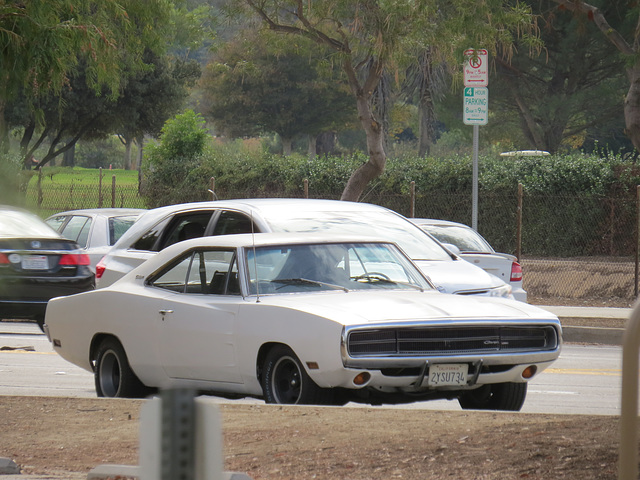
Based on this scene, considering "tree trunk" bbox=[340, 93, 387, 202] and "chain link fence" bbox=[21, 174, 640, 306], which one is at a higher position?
"tree trunk" bbox=[340, 93, 387, 202]

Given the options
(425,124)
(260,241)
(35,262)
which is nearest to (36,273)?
(35,262)

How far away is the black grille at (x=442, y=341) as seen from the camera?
671 cm

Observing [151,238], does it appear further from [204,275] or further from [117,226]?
[117,226]

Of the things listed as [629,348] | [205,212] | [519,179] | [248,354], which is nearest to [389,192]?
[519,179]

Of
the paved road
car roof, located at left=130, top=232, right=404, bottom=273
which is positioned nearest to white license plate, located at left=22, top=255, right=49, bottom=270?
the paved road

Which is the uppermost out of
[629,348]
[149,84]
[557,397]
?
[149,84]

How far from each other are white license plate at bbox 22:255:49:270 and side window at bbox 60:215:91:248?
2.86 meters

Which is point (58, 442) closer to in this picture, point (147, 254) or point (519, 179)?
point (147, 254)

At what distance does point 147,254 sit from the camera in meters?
10.6

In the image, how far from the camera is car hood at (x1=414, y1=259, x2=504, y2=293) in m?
9.95

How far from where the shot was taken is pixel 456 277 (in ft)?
33.2

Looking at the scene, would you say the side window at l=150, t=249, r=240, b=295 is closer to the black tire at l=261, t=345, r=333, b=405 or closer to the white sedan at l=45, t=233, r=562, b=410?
the white sedan at l=45, t=233, r=562, b=410

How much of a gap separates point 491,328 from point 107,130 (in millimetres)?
37291

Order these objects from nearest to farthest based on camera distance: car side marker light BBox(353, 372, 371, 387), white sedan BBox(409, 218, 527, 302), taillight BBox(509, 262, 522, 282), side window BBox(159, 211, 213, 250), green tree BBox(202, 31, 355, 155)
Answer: car side marker light BBox(353, 372, 371, 387) → side window BBox(159, 211, 213, 250) → white sedan BBox(409, 218, 527, 302) → taillight BBox(509, 262, 522, 282) → green tree BBox(202, 31, 355, 155)
